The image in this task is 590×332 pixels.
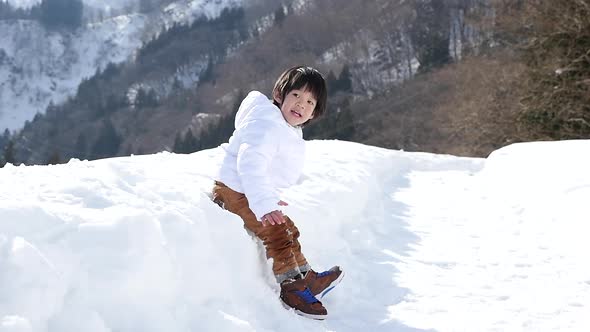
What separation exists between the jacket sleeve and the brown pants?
20cm

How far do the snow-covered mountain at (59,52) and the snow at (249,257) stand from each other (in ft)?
407

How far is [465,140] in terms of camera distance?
796 inches

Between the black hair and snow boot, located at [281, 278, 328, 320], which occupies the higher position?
the black hair

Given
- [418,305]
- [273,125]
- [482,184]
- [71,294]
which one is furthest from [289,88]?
[482,184]

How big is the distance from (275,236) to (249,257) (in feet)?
0.57

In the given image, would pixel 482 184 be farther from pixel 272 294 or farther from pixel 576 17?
pixel 576 17

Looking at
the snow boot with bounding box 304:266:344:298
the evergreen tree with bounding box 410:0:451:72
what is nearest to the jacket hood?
the snow boot with bounding box 304:266:344:298

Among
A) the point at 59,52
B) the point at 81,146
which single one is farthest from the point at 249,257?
the point at 59,52

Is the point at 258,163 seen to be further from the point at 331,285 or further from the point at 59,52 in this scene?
the point at 59,52

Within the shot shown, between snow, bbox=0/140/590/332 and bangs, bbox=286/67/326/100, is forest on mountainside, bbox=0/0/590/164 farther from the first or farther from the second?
bangs, bbox=286/67/326/100

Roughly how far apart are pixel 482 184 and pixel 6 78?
14283 cm

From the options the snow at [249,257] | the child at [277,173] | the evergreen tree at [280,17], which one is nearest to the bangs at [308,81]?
the child at [277,173]

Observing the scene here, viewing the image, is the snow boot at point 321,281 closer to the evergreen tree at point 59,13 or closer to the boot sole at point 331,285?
the boot sole at point 331,285

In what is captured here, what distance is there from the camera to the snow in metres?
1.76
